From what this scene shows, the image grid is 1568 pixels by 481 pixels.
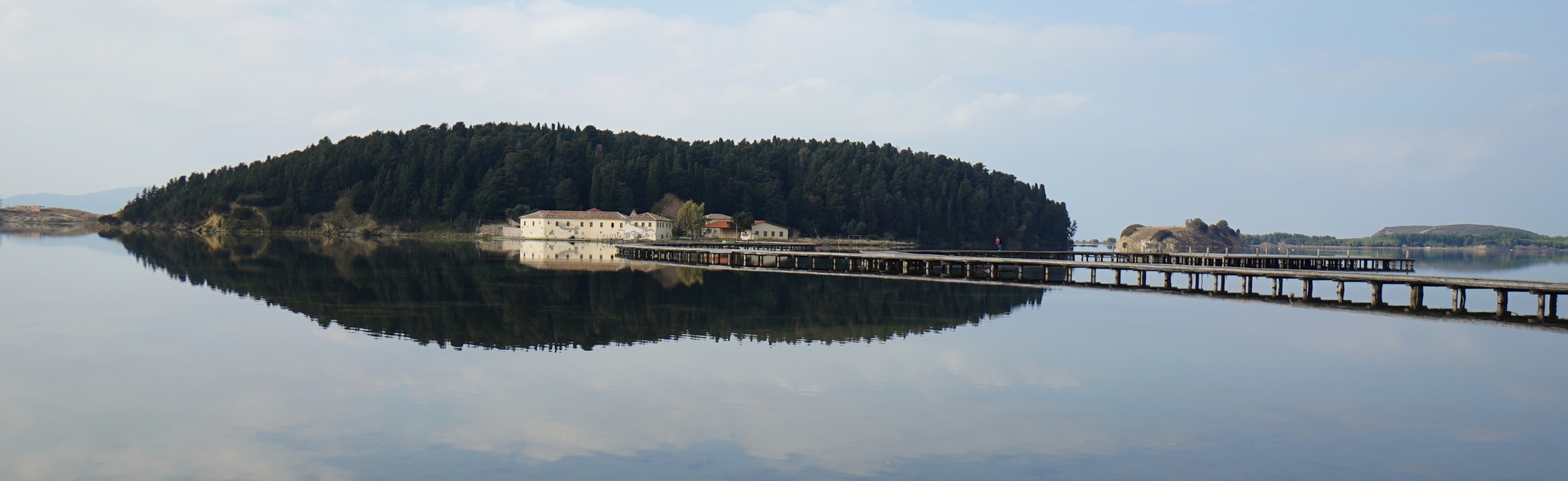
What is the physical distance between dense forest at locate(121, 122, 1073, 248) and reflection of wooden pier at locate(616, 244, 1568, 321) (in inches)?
2316

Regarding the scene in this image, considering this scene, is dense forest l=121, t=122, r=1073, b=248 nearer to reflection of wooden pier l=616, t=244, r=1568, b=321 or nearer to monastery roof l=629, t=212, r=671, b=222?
monastery roof l=629, t=212, r=671, b=222

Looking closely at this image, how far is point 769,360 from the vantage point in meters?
21.1

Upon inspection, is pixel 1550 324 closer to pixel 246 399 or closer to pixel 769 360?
pixel 769 360

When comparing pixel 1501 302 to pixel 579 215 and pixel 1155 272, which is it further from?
pixel 579 215

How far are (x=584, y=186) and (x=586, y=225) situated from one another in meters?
24.6

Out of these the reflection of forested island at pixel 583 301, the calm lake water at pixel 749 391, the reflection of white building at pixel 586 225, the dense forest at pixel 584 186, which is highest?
the dense forest at pixel 584 186

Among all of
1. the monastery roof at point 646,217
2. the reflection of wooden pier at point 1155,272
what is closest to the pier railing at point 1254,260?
the reflection of wooden pier at point 1155,272

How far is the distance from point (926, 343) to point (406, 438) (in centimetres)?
1392

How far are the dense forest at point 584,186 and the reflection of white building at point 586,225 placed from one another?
12273mm

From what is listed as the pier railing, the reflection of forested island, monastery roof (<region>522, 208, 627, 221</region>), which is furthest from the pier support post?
monastery roof (<region>522, 208, 627, 221</region>)

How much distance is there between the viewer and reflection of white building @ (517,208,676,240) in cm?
11644

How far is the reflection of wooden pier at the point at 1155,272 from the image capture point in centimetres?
3453

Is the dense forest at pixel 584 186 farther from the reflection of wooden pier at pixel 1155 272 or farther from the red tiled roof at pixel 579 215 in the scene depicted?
the reflection of wooden pier at pixel 1155 272

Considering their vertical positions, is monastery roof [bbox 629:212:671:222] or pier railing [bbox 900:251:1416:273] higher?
monastery roof [bbox 629:212:671:222]
